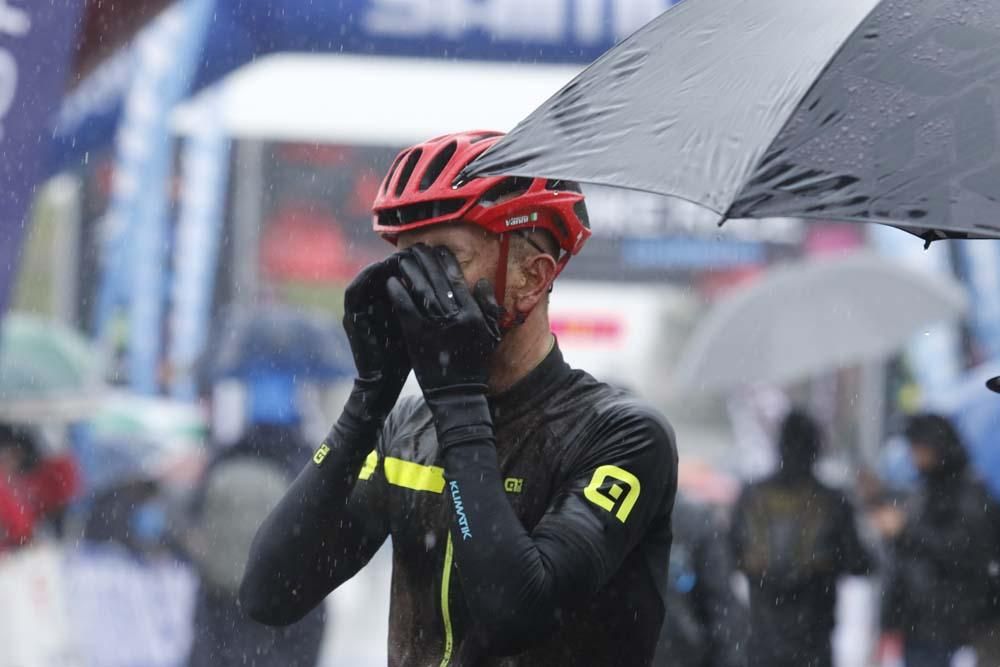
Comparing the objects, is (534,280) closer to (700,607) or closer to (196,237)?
(700,607)

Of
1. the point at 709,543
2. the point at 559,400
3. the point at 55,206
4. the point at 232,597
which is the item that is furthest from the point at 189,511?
the point at 55,206

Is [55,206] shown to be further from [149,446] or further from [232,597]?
[232,597]

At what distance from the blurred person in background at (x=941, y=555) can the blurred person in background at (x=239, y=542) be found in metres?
2.76

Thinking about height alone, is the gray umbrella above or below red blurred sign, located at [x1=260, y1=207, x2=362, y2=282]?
above

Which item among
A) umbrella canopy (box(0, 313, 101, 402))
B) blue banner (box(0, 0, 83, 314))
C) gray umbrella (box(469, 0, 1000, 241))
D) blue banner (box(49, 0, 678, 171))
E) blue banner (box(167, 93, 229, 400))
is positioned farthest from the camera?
blue banner (box(167, 93, 229, 400))

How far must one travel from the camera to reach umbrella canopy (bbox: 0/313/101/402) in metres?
10.2

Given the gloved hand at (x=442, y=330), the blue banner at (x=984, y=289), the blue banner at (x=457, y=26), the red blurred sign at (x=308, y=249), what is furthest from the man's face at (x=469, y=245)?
the red blurred sign at (x=308, y=249)

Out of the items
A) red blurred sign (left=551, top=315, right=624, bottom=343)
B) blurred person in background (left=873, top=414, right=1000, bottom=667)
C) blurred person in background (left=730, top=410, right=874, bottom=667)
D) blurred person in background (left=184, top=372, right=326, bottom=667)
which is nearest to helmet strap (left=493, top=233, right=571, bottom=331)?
blurred person in background (left=184, top=372, right=326, bottom=667)

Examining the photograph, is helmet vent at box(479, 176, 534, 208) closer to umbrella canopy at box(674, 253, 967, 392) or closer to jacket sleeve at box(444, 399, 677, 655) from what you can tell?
jacket sleeve at box(444, 399, 677, 655)

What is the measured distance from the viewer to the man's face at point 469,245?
9.23ft

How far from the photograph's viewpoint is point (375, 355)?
9.27 ft

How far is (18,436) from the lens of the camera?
8117mm

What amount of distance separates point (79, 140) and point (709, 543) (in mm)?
8389

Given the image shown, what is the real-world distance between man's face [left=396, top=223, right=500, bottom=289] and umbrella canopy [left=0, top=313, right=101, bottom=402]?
7.82 meters
